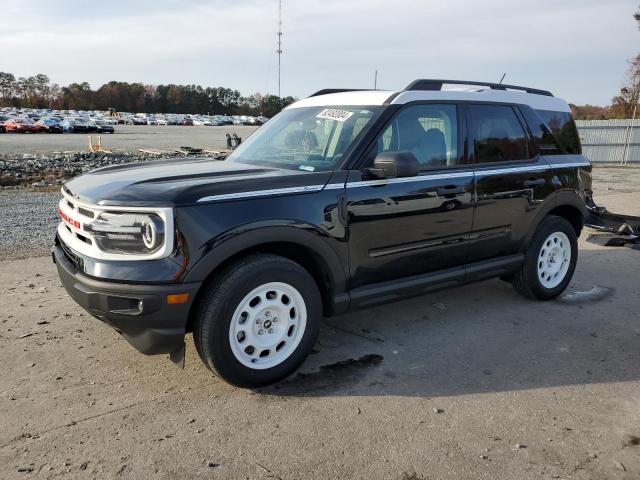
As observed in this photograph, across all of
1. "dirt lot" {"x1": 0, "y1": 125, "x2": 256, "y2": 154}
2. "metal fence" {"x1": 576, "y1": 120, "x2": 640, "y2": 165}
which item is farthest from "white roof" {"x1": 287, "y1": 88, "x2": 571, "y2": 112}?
"dirt lot" {"x1": 0, "y1": 125, "x2": 256, "y2": 154}

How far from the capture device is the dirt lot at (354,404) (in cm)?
285

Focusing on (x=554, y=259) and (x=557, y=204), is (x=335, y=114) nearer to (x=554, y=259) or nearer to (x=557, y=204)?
(x=557, y=204)

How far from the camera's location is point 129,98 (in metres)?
136

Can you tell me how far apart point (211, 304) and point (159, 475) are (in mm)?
986

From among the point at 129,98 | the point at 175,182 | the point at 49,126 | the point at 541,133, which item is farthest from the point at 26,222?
the point at 129,98

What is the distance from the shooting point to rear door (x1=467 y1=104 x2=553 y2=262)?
4.69 m

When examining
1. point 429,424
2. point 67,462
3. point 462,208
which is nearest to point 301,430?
point 429,424

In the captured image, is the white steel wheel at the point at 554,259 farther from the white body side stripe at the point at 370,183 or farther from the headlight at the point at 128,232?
the headlight at the point at 128,232

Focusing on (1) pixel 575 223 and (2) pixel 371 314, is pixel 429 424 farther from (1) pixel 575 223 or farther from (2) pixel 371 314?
(1) pixel 575 223

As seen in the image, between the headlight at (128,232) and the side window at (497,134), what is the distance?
112 inches

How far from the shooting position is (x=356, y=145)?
13.0 ft

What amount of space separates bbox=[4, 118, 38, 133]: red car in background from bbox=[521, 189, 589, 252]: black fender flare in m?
51.2

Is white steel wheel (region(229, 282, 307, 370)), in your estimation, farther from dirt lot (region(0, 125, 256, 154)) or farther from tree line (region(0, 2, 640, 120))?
tree line (region(0, 2, 640, 120))

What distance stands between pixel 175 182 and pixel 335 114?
1515mm
